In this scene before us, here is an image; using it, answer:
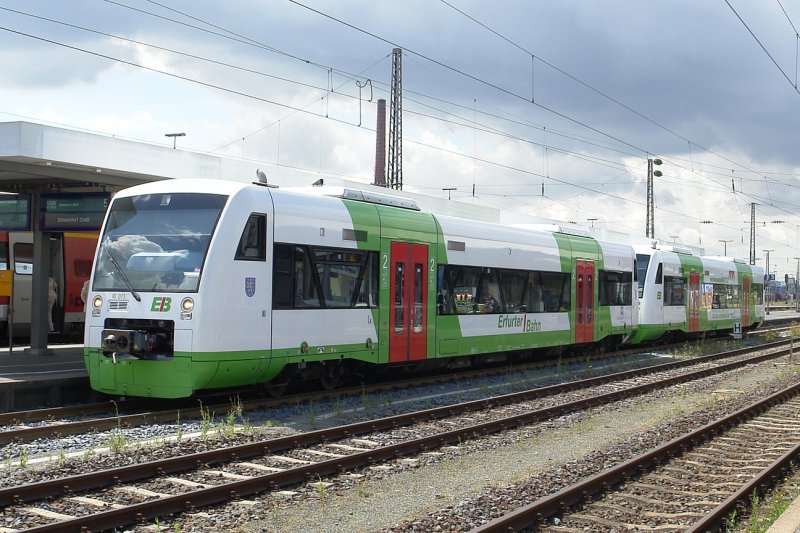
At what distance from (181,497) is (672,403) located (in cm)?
1097

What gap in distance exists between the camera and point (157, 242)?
40.9 ft

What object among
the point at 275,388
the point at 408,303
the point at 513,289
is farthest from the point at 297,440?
the point at 513,289

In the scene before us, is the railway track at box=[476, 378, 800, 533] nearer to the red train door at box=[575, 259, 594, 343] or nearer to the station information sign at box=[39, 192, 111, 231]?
the red train door at box=[575, 259, 594, 343]

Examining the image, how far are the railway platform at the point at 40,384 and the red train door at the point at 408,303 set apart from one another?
5151mm

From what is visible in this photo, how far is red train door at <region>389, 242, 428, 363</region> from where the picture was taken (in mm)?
15594

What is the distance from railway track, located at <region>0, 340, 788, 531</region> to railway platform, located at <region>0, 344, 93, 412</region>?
5.28m

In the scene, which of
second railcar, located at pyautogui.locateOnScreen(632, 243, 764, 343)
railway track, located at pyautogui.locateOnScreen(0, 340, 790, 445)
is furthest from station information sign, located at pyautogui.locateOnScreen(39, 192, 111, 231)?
second railcar, located at pyautogui.locateOnScreen(632, 243, 764, 343)

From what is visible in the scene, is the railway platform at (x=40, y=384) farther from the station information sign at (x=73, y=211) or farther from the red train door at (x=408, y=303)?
the red train door at (x=408, y=303)

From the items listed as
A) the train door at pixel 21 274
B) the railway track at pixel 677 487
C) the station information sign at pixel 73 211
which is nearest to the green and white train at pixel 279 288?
the station information sign at pixel 73 211

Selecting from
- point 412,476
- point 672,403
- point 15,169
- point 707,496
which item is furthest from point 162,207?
point 672,403

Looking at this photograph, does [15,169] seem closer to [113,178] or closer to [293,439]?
[113,178]

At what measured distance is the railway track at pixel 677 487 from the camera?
762cm

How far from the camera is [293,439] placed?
1042 cm

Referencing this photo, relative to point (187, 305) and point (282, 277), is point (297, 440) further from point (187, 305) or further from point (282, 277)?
point (282, 277)
